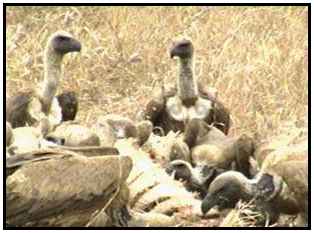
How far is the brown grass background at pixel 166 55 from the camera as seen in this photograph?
11680 mm

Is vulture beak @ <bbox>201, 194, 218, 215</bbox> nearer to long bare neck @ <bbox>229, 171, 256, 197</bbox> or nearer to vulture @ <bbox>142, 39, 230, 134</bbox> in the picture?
long bare neck @ <bbox>229, 171, 256, 197</bbox>

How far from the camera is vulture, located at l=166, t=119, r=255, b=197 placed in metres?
9.44

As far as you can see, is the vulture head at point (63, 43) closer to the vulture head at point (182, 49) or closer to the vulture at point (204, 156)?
the vulture head at point (182, 49)

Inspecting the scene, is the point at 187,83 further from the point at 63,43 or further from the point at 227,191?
the point at 227,191

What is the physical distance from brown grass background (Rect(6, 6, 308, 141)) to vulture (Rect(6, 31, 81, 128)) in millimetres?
399

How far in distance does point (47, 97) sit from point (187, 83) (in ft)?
3.67

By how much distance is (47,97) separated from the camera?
10570mm

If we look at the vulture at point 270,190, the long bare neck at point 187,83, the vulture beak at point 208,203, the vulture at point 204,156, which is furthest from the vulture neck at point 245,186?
the long bare neck at point 187,83

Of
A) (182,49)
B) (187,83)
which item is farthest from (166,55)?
(182,49)

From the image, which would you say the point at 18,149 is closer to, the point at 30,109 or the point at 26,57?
the point at 30,109

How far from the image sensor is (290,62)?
12.2m

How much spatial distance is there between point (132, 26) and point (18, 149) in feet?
12.9

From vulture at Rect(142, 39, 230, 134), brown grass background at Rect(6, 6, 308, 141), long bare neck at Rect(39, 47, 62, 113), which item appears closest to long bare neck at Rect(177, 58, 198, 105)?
vulture at Rect(142, 39, 230, 134)

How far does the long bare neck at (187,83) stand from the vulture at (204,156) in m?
0.63
